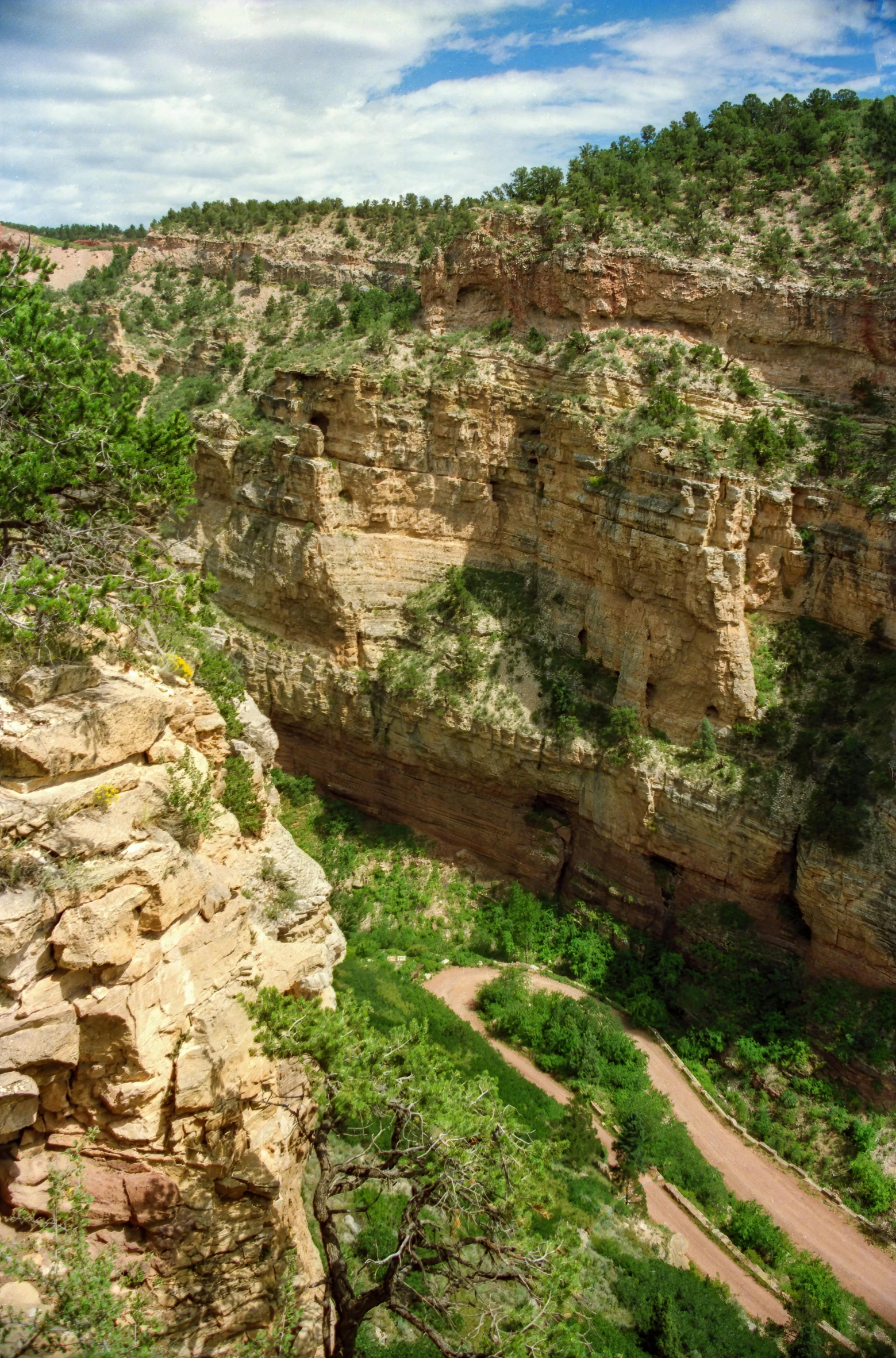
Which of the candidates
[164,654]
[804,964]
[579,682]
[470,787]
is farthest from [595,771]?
[164,654]

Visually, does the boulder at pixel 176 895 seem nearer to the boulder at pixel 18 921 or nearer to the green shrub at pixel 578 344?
the boulder at pixel 18 921

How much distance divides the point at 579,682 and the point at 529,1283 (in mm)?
18969

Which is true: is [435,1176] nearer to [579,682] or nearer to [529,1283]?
[529,1283]

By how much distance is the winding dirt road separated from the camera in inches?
696

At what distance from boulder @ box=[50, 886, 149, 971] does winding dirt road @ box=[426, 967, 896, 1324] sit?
1551 cm

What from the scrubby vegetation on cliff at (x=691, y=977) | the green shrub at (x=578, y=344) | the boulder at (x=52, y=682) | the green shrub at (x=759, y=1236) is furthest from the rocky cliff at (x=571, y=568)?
the boulder at (x=52, y=682)

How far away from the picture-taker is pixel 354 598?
2919 cm

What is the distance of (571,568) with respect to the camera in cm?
2744

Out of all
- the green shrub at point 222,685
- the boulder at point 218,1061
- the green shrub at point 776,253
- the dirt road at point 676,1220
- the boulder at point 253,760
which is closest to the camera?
the boulder at point 218,1061

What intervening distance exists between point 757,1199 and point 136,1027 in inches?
671

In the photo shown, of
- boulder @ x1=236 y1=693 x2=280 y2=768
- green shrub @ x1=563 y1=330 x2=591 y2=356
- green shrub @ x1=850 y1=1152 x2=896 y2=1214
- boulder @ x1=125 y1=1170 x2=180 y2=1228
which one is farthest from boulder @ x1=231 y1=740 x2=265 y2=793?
green shrub @ x1=563 y1=330 x2=591 y2=356

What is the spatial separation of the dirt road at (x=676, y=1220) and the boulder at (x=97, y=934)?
1533 centimetres

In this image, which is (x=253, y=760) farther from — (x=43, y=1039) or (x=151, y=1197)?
(x=151, y=1197)

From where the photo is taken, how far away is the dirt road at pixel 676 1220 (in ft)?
56.1
